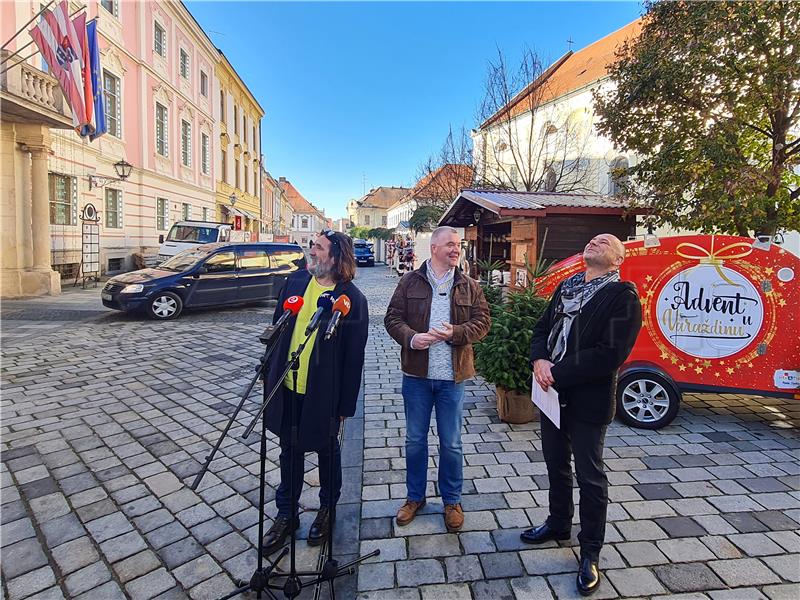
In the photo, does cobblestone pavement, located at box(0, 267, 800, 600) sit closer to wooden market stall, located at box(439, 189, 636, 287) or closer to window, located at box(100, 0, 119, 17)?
wooden market stall, located at box(439, 189, 636, 287)

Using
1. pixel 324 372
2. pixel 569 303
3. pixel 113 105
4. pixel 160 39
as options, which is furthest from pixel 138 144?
pixel 569 303

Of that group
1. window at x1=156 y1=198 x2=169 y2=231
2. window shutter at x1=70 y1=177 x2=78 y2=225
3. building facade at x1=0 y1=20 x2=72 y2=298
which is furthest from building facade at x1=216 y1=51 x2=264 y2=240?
building facade at x1=0 y1=20 x2=72 y2=298

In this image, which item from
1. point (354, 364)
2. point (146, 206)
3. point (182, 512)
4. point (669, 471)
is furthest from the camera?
point (146, 206)

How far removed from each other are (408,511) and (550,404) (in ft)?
4.02

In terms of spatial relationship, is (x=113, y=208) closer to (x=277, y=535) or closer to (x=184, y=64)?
(x=184, y=64)

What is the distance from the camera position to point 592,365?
7.78ft

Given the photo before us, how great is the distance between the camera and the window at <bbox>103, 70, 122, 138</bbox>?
58.2 ft

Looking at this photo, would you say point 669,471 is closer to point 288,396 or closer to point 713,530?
point 713,530

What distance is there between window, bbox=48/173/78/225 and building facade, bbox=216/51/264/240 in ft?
37.9

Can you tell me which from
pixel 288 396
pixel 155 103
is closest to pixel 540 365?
pixel 288 396

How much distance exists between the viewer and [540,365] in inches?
104

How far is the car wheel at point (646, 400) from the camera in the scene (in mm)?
4512

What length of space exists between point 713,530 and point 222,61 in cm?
3632

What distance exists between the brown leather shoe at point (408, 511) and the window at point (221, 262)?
372 inches
